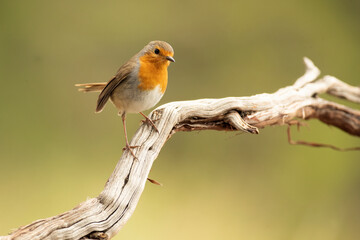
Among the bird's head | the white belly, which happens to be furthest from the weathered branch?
the bird's head

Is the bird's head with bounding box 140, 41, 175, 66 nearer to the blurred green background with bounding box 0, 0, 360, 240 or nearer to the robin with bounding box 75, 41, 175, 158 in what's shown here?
the robin with bounding box 75, 41, 175, 158

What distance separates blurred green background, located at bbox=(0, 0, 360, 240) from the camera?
327 cm

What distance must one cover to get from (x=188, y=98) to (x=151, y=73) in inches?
55.7

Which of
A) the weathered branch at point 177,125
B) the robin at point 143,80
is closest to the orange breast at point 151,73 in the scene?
the robin at point 143,80

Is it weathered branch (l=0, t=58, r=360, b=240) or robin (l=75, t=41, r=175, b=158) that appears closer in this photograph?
weathered branch (l=0, t=58, r=360, b=240)

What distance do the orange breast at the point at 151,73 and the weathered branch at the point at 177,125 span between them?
0.17m

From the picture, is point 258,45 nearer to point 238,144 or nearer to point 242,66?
point 242,66

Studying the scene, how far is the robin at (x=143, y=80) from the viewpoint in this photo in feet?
7.54

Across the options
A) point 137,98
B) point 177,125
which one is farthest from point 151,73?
point 177,125

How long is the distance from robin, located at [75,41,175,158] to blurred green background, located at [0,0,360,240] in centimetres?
118

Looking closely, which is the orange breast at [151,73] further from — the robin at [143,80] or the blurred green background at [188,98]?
the blurred green background at [188,98]

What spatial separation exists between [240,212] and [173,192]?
61 centimetres

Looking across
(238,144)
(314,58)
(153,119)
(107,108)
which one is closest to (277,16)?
(314,58)

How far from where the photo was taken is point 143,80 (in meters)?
2.29
